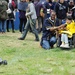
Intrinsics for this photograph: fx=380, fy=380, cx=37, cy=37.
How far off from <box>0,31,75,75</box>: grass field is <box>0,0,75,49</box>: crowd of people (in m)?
0.47

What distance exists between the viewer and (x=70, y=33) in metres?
12.8

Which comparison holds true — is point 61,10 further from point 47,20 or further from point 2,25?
point 47,20

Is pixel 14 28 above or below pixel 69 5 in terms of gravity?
below

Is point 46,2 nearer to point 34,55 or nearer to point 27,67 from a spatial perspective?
point 34,55

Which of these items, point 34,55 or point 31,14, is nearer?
point 34,55

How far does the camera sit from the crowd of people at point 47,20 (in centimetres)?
1290

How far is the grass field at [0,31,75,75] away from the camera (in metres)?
9.02

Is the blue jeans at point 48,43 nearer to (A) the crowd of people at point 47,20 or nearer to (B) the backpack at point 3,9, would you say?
(A) the crowd of people at point 47,20

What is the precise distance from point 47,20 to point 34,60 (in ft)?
9.10

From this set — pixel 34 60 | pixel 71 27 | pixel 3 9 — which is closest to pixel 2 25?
pixel 3 9

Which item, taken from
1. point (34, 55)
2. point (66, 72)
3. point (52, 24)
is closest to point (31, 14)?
point (52, 24)

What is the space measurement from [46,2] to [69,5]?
45.3 inches

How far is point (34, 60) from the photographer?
1055 cm

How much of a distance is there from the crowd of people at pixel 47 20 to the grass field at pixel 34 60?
47 cm
